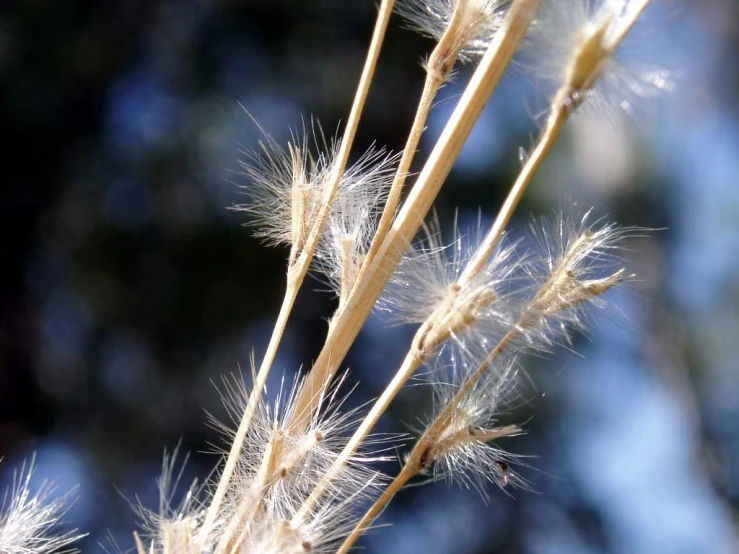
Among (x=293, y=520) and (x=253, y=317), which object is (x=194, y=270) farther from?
(x=293, y=520)

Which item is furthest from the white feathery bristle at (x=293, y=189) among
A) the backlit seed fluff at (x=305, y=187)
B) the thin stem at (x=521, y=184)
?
the thin stem at (x=521, y=184)

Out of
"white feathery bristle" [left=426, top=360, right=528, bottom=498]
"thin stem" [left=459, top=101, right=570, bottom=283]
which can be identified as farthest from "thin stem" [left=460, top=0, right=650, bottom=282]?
"white feathery bristle" [left=426, top=360, right=528, bottom=498]

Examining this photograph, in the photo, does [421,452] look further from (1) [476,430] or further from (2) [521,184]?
(2) [521,184]

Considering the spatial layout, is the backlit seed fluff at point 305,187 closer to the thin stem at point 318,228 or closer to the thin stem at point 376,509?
the thin stem at point 318,228

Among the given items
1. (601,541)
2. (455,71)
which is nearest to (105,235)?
(601,541)

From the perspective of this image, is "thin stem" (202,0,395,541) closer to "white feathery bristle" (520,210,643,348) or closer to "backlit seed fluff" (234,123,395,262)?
"backlit seed fluff" (234,123,395,262)

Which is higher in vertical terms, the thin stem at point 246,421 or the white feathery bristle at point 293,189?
the white feathery bristle at point 293,189

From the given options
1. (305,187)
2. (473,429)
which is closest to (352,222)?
(305,187)
